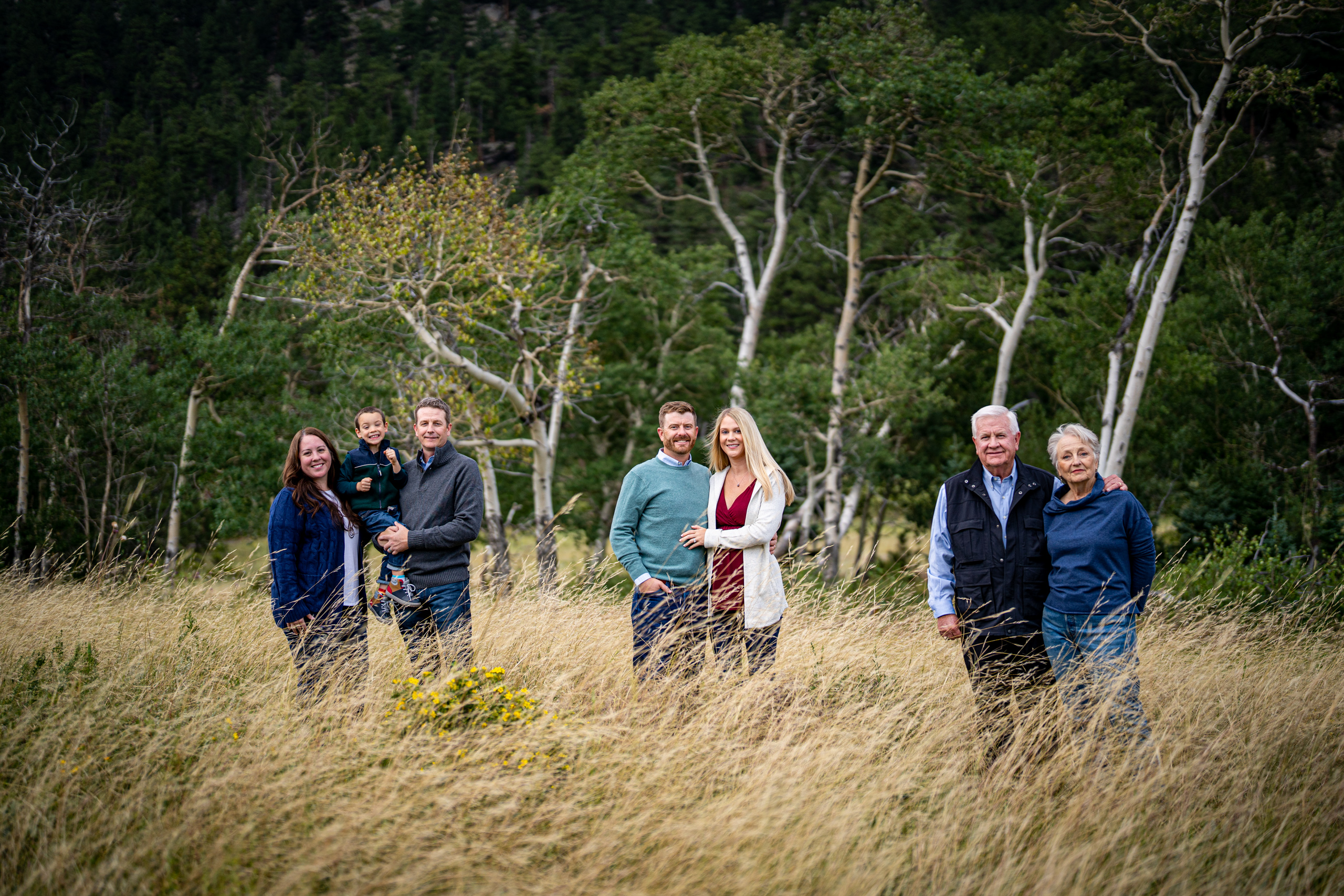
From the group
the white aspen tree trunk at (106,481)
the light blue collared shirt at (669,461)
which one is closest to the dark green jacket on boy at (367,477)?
the light blue collared shirt at (669,461)

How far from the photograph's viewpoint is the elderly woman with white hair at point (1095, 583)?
10.5 feet

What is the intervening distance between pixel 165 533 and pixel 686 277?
45.8ft

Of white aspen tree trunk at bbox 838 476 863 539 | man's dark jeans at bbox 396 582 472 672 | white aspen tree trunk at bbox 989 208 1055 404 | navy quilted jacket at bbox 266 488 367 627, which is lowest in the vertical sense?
white aspen tree trunk at bbox 838 476 863 539

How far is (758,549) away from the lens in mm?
3654

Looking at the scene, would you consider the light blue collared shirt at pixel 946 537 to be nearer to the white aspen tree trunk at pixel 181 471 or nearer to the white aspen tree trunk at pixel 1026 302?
the white aspen tree trunk at pixel 1026 302

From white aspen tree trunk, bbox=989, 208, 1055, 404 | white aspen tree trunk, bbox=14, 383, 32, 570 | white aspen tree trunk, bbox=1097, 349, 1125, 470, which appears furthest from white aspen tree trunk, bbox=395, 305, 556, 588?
white aspen tree trunk, bbox=14, 383, 32, 570

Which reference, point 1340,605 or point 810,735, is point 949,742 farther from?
point 1340,605

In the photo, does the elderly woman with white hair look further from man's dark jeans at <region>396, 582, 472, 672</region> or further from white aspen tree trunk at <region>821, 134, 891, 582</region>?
white aspen tree trunk at <region>821, 134, 891, 582</region>

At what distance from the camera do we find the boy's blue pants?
3.92 m

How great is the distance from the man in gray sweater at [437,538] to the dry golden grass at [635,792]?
28 centimetres

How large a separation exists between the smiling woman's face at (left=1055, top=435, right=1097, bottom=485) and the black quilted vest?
16cm

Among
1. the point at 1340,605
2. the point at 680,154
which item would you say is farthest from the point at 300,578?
the point at 680,154

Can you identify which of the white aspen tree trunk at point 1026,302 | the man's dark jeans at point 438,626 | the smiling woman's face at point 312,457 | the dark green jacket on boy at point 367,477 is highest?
the white aspen tree trunk at point 1026,302

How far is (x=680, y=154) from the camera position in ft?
54.3
